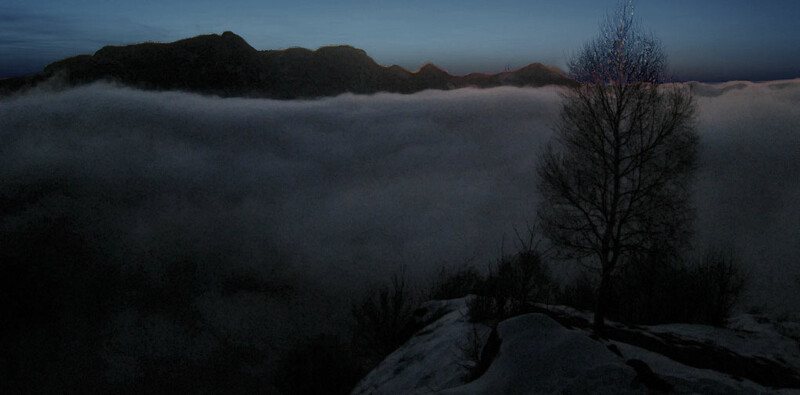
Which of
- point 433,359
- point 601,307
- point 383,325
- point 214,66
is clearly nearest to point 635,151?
point 601,307

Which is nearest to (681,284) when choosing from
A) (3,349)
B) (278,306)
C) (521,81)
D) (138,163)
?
(278,306)

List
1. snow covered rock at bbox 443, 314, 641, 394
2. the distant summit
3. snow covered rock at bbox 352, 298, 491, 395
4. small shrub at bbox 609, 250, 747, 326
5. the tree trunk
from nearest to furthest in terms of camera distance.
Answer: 1. snow covered rock at bbox 443, 314, 641, 394
2. snow covered rock at bbox 352, 298, 491, 395
3. the tree trunk
4. small shrub at bbox 609, 250, 747, 326
5. the distant summit

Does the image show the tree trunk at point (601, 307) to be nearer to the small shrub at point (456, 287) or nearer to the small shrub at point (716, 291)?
the small shrub at point (716, 291)

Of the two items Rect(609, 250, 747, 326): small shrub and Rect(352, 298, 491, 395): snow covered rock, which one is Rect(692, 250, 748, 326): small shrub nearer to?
Rect(609, 250, 747, 326): small shrub

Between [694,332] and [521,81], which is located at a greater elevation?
[521,81]

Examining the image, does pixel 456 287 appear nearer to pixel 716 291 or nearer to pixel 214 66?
pixel 716 291

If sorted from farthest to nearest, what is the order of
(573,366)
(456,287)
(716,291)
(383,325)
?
(456,287) → (383,325) → (716,291) → (573,366)

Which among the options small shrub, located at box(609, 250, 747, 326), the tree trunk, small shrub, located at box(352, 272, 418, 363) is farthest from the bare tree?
small shrub, located at box(352, 272, 418, 363)

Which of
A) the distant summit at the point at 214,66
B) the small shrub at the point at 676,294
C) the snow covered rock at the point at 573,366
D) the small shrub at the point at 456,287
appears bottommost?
the small shrub at the point at 456,287

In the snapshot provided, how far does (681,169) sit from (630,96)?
3.17 m

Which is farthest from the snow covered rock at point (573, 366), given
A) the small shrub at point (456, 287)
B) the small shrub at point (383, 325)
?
the small shrub at point (456, 287)

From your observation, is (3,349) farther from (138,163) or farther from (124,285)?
(138,163)

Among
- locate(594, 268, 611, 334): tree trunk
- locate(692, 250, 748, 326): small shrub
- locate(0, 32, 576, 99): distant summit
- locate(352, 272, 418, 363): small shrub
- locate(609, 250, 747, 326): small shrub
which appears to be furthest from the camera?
locate(0, 32, 576, 99): distant summit

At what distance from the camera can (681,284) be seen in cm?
2125
